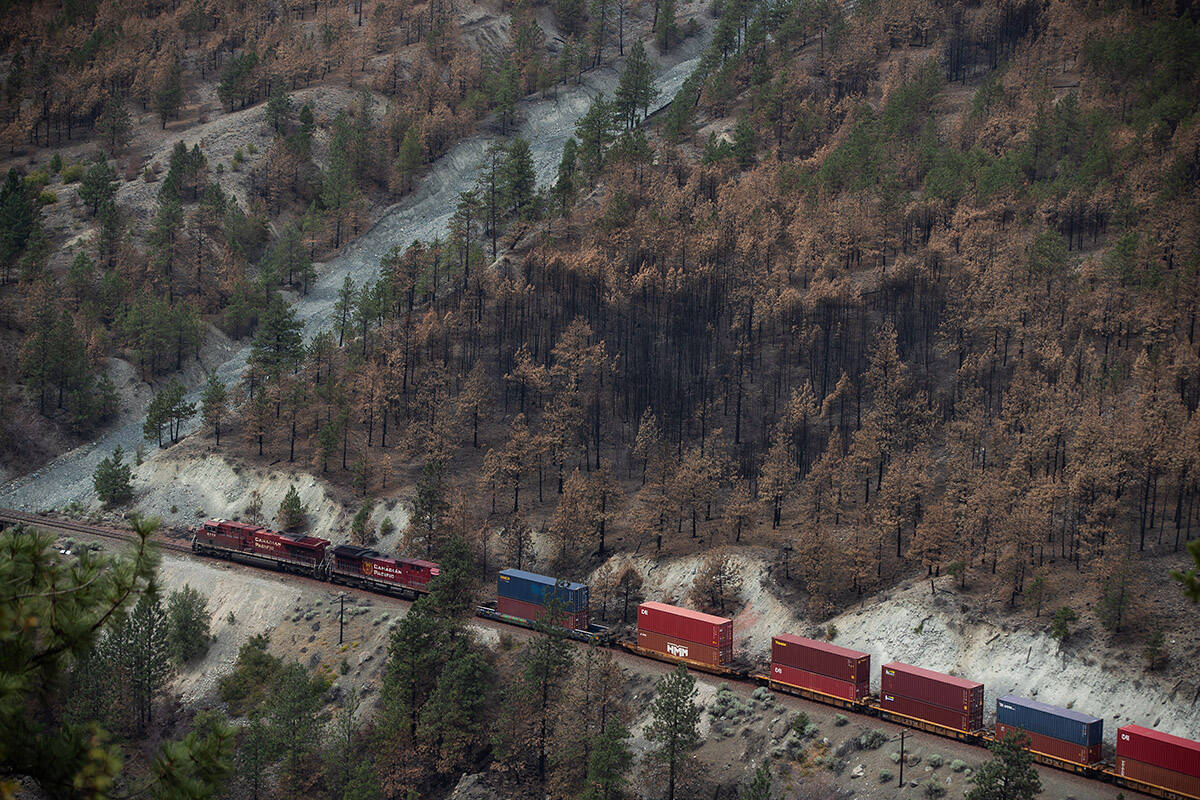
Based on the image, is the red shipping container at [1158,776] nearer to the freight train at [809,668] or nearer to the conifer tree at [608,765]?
the freight train at [809,668]

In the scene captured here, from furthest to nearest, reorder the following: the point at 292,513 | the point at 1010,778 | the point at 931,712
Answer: the point at 292,513, the point at 931,712, the point at 1010,778

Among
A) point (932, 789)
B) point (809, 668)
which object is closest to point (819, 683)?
point (809, 668)

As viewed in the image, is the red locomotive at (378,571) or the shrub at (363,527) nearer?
the red locomotive at (378,571)

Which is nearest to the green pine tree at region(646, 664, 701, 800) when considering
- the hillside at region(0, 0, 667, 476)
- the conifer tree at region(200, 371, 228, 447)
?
the conifer tree at region(200, 371, 228, 447)

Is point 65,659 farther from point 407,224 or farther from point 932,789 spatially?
point 407,224

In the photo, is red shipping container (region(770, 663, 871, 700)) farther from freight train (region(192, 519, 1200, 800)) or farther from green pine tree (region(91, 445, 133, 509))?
green pine tree (region(91, 445, 133, 509))

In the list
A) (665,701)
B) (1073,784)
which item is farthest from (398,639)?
(1073,784)

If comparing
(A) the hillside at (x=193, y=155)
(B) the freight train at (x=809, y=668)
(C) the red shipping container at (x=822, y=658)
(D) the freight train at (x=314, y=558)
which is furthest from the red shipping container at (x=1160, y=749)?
(A) the hillside at (x=193, y=155)
